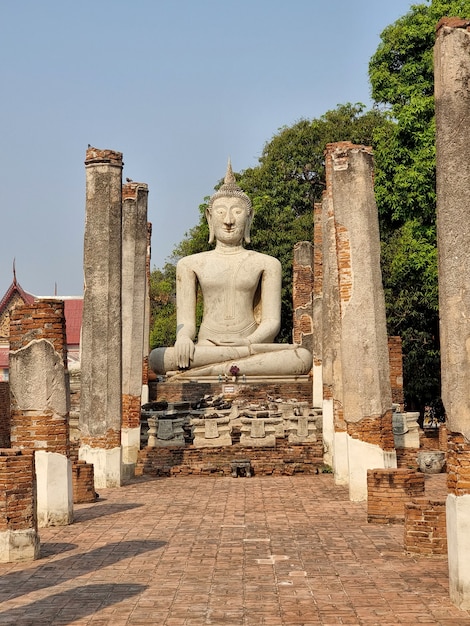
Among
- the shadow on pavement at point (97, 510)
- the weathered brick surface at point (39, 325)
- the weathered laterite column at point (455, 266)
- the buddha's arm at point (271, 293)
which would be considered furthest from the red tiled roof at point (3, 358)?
the weathered laterite column at point (455, 266)

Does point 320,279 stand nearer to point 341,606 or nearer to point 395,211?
point 395,211

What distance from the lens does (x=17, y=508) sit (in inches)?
370

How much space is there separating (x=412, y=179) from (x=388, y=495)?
11.9 meters

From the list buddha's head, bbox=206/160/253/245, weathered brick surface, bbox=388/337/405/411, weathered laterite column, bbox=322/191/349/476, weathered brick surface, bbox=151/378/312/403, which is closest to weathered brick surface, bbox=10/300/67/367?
weathered laterite column, bbox=322/191/349/476

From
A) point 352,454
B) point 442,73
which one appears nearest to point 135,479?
point 352,454

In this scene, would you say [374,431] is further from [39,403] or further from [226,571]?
[226,571]

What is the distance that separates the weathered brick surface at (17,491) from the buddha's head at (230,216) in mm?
15046

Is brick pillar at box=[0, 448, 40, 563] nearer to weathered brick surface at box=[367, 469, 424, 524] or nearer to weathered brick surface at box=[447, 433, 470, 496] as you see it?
weathered brick surface at box=[367, 469, 424, 524]

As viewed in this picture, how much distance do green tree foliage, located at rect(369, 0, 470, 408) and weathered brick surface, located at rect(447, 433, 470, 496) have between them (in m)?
14.2

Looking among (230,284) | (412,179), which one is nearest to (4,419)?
(230,284)

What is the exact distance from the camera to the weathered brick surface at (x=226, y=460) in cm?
1642

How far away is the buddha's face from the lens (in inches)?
958

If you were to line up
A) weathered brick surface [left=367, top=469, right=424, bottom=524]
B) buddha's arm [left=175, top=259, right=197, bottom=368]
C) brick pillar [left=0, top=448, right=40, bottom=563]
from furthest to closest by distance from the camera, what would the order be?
buddha's arm [left=175, top=259, right=197, bottom=368]
weathered brick surface [left=367, top=469, right=424, bottom=524]
brick pillar [left=0, top=448, right=40, bottom=563]

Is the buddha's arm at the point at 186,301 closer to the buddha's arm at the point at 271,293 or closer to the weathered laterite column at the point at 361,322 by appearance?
the buddha's arm at the point at 271,293
